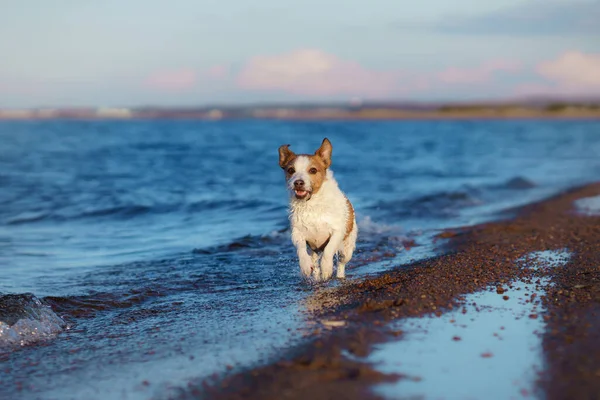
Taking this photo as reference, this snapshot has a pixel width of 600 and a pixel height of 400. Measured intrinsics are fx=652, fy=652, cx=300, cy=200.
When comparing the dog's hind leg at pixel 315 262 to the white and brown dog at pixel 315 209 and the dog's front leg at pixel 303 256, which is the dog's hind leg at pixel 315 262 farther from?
the dog's front leg at pixel 303 256

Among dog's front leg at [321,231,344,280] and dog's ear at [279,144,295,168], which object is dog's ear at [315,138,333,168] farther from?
dog's front leg at [321,231,344,280]

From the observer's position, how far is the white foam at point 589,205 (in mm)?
13498

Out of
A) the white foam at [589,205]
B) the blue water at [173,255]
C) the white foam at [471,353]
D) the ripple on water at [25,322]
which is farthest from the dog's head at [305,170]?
the white foam at [589,205]

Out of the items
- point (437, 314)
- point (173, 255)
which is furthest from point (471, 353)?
point (173, 255)

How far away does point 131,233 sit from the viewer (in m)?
13.2

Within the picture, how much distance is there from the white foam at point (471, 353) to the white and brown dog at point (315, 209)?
2.20 meters

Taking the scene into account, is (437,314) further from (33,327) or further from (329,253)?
(33,327)

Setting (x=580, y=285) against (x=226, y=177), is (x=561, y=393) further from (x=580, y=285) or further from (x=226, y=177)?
(x=226, y=177)

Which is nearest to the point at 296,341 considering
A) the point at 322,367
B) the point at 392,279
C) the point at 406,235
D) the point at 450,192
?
the point at 322,367

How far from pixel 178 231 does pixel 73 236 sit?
204cm

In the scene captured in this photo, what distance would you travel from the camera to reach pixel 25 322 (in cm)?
609

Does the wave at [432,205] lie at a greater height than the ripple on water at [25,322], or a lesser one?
lesser

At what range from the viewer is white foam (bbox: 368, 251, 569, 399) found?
4.04 metres

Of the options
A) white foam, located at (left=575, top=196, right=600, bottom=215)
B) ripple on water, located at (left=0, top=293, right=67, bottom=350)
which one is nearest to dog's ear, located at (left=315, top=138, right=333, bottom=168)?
ripple on water, located at (left=0, top=293, right=67, bottom=350)
